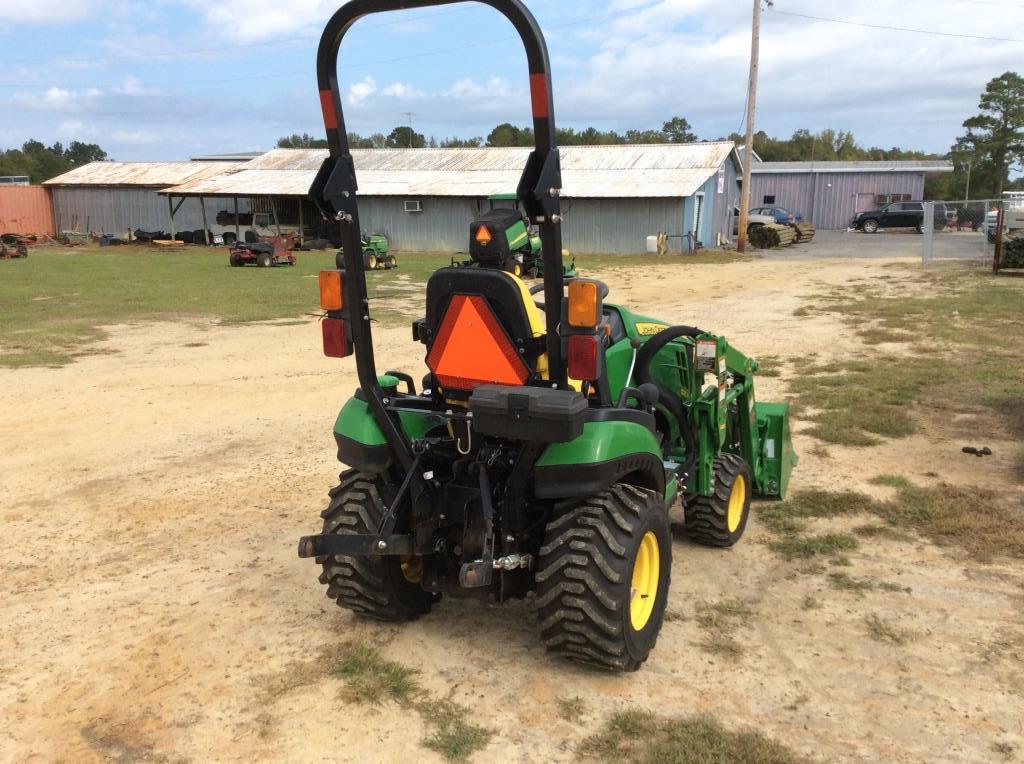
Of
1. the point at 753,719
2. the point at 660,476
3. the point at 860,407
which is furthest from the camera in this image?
the point at 860,407

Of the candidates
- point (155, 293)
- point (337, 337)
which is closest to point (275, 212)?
point (155, 293)

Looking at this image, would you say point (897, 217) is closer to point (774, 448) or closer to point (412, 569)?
point (774, 448)

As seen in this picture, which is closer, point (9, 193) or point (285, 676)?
point (285, 676)

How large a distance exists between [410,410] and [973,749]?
2.61 meters

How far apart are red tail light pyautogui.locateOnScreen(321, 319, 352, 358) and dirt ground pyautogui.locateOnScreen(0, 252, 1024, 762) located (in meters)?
1.42

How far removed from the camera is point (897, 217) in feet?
140

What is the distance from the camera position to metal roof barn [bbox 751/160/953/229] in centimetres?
4744

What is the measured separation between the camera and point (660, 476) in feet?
13.3

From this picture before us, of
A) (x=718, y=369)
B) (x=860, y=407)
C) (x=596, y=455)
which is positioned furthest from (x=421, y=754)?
(x=860, y=407)

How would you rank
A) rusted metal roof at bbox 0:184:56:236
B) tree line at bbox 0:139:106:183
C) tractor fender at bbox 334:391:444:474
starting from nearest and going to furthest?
tractor fender at bbox 334:391:444:474, rusted metal roof at bbox 0:184:56:236, tree line at bbox 0:139:106:183

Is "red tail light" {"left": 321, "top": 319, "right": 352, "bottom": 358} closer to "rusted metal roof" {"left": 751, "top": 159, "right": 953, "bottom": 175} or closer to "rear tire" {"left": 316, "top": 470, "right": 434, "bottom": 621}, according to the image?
"rear tire" {"left": 316, "top": 470, "right": 434, "bottom": 621}

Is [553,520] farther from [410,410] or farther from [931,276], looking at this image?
[931,276]

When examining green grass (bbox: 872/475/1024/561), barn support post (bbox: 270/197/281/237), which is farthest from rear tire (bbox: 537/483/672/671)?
barn support post (bbox: 270/197/281/237)

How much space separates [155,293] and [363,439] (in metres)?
17.5
